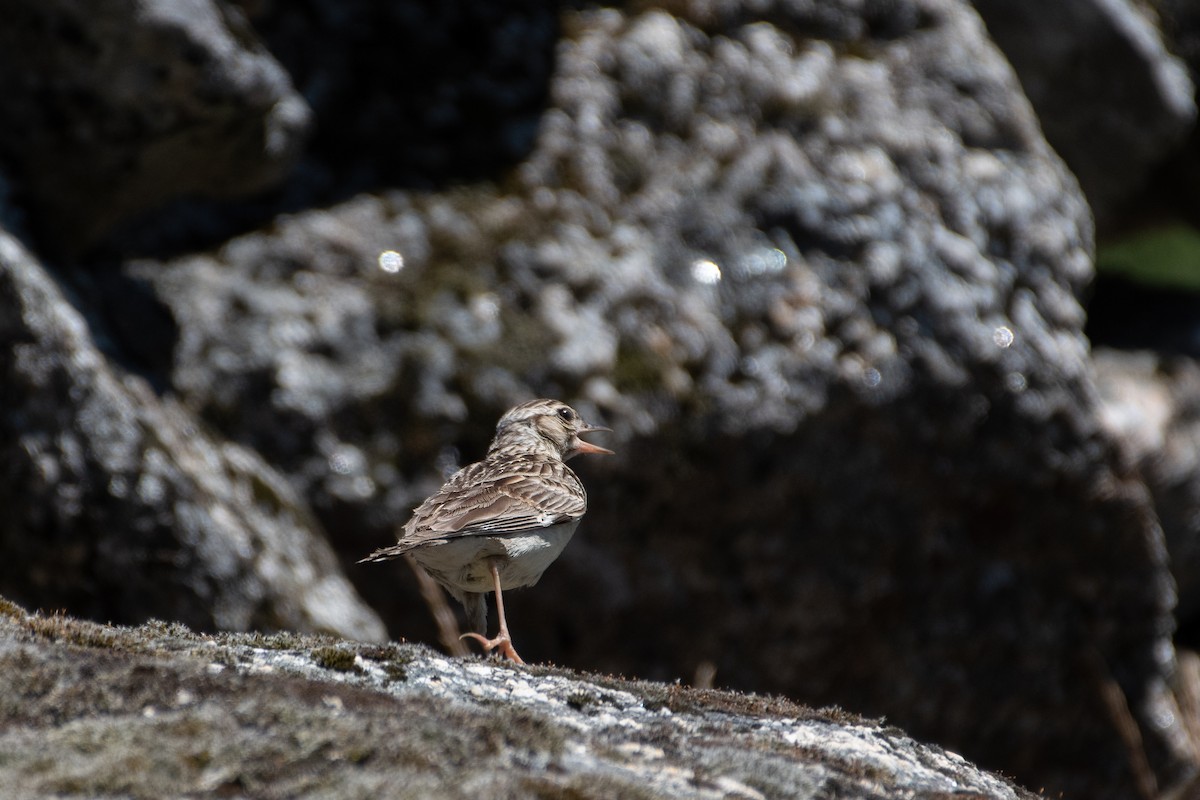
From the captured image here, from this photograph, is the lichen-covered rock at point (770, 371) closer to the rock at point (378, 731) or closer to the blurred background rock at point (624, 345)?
the blurred background rock at point (624, 345)

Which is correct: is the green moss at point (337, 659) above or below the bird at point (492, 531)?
above

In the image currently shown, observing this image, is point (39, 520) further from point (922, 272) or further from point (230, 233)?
point (922, 272)

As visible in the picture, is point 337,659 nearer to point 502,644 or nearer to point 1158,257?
point 502,644

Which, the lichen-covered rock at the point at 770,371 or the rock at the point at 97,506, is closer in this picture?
the rock at the point at 97,506

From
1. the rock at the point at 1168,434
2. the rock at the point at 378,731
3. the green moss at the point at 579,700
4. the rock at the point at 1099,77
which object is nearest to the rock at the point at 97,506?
the rock at the point at 378,731

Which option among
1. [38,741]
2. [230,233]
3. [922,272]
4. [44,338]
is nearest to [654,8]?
[922,272]

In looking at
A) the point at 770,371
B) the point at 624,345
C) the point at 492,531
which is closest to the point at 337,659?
the point at 492,531

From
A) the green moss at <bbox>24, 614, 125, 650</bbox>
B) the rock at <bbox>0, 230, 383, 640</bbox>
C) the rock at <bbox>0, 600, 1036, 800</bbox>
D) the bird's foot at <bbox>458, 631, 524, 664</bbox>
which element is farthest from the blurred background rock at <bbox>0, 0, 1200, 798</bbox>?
the rock at <bbox>0, 600, 1036, 800</bbox>

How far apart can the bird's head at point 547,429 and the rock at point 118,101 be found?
2.68 metres

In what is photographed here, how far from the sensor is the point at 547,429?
28.0ft

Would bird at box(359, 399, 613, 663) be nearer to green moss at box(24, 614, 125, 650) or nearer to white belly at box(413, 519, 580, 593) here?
white belly at box(413, 519, 580, 593)

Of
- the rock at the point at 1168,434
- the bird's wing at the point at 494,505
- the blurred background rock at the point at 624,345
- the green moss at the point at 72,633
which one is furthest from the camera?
the rock at the point at 1168,434

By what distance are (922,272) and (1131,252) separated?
731 cm

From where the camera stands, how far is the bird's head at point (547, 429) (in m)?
8.48
